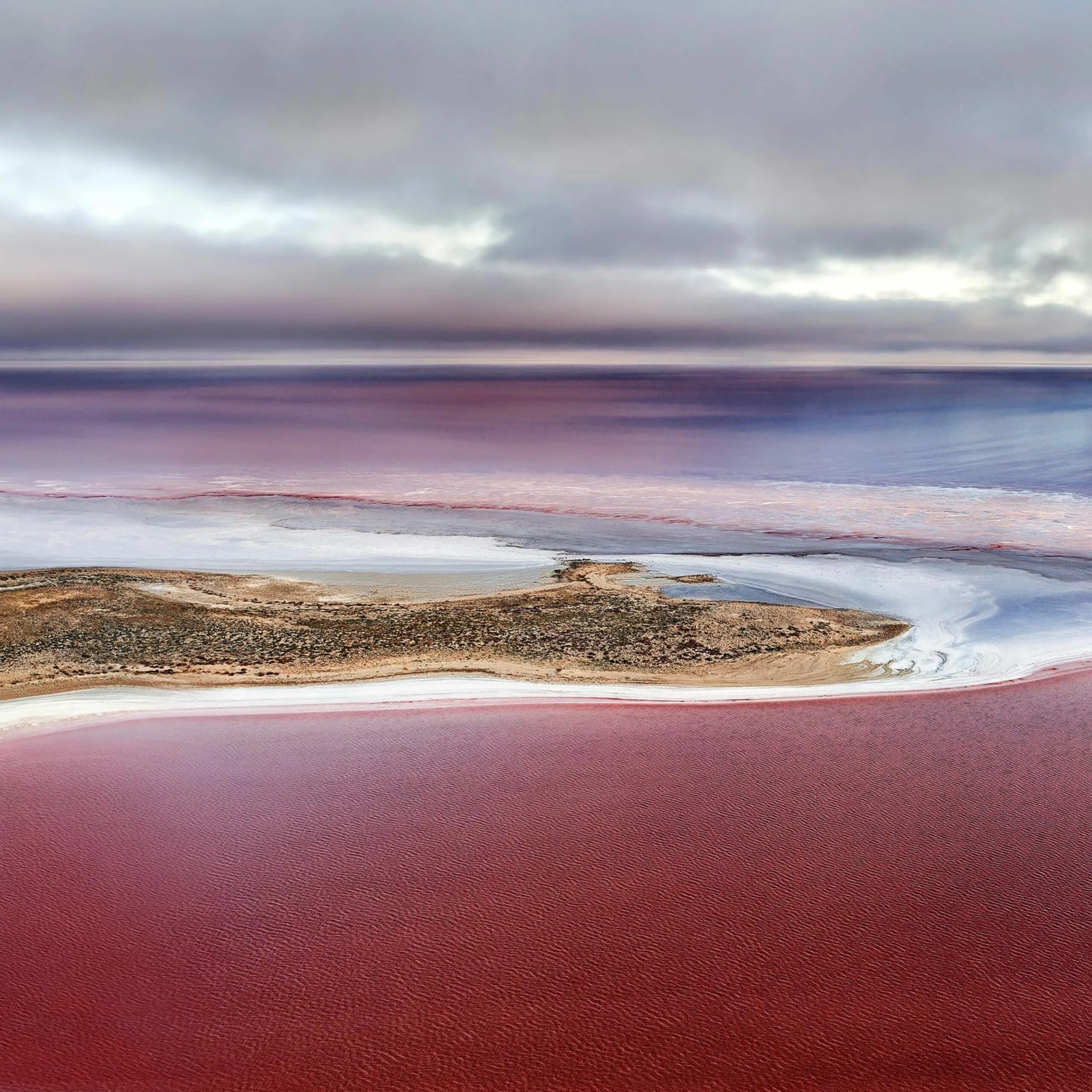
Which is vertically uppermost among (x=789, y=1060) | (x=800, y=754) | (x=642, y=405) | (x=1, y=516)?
(x=642, y=405)

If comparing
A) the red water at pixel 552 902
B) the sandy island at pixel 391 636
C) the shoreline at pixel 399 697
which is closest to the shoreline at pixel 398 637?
the sandy island at pixel 391 636

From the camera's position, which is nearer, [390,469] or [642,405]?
[390,469]

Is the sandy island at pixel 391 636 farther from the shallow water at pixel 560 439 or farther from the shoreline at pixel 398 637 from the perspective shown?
the shallow water at pixel 560 439

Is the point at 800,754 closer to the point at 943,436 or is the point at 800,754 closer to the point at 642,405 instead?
the point at 943,436

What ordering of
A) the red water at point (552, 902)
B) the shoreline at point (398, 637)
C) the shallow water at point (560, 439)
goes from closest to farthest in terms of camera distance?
the red water at point (552, 902), the shoreline at point (398, 637), the shallow water at point (560, 439)

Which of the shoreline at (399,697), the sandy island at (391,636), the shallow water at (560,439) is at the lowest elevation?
the shoreline at (399,697)

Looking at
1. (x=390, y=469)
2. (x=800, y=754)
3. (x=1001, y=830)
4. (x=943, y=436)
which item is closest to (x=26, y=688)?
(x=800, y=754)
